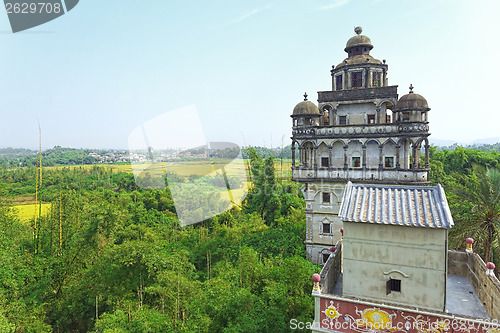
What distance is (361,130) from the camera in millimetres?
16000

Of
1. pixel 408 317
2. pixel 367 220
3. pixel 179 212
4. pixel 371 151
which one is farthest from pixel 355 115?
pixel 179 212

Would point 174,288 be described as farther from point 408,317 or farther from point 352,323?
point 408,317

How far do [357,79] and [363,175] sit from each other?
600 centimetres

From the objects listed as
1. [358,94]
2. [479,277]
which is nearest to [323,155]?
[358,94]

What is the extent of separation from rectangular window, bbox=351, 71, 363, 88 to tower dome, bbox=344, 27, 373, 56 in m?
1.71

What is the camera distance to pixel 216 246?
2130cm

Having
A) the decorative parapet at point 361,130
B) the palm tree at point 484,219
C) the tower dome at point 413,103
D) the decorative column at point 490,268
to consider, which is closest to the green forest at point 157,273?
the palm tree at point 484,219

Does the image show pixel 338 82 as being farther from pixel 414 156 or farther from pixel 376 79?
pixel 414 156

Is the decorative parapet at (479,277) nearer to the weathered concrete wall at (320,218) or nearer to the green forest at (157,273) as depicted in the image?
the green forest at (157,273)

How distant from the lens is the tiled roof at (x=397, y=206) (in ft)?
20.5

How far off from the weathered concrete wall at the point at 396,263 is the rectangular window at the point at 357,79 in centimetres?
1295

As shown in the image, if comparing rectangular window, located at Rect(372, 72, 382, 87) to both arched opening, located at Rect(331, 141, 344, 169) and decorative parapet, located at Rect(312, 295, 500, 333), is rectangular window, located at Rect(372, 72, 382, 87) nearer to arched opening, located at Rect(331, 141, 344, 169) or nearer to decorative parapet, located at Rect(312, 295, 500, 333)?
arched opening, located at Rect(331, 141, 344, 169)

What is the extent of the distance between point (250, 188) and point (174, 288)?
2299 centimetres

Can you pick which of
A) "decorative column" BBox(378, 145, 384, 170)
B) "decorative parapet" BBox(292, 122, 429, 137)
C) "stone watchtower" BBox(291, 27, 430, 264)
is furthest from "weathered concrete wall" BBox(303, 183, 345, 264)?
"decorative parapet" BBox(292, 122, 429, 137)
